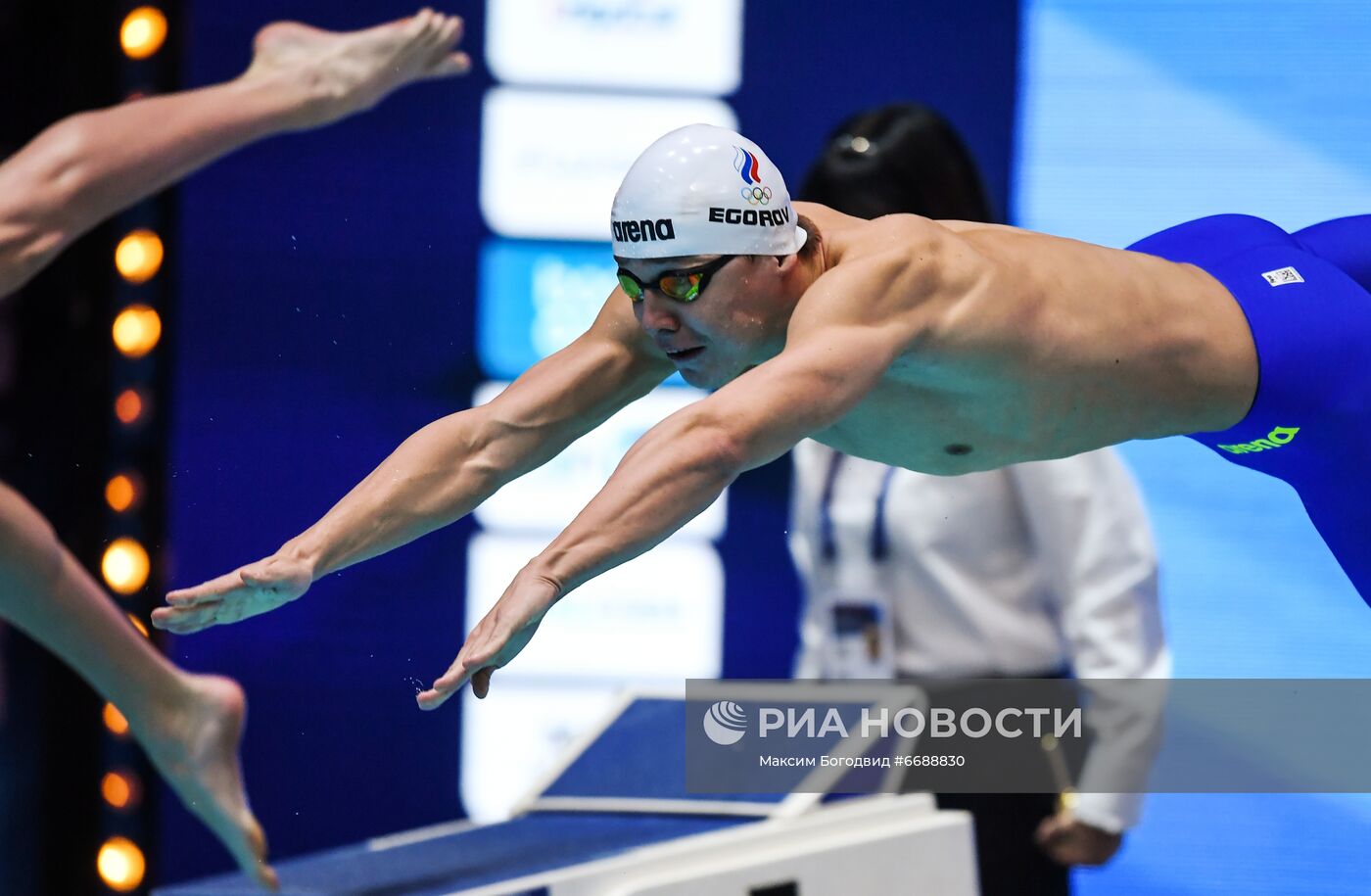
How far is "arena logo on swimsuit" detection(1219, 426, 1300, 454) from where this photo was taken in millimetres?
3408

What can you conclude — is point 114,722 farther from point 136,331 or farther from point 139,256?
point 139,256

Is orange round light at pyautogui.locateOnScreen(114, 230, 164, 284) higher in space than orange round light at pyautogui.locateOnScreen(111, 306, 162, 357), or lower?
higher

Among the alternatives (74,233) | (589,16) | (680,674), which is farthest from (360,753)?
(589,16)

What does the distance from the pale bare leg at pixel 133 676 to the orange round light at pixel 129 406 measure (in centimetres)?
95

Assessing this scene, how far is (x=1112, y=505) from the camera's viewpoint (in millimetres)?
3535

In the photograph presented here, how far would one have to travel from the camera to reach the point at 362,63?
4.68 meters

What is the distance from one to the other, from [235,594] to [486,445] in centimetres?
56

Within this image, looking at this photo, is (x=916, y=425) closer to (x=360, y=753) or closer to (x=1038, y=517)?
(x=1038, y=517)

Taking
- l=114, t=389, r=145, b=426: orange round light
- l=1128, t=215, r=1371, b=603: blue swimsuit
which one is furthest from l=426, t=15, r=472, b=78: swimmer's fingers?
l=1128, t=215, r=1371, b=603: blue swimsuit

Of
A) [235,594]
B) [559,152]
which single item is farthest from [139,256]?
[235,594]

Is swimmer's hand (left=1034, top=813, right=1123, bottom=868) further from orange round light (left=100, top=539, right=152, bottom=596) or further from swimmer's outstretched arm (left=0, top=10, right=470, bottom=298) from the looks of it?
orange round light (left=100, top=539, right=152, bottom=596)

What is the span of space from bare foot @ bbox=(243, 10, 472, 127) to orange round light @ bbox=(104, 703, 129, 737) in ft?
5.48

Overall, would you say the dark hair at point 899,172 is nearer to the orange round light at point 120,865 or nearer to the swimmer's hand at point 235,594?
the swimmer's hand at point 235,594

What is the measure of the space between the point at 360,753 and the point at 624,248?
2767mm
